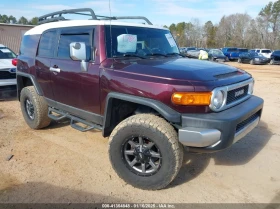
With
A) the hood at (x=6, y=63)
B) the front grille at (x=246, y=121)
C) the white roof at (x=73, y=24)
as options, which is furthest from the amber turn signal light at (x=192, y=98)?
the hood at (x=6, y=63)

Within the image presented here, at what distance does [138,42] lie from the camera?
383cm

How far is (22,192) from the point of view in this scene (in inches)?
124

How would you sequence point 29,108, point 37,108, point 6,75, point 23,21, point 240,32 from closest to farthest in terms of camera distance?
1. point 37,108
2. point 29,108
3. point 6,75
4. point 240,32
5. point 23,21

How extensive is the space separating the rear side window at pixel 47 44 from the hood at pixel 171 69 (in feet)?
5.13

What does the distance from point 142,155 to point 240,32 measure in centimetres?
6531

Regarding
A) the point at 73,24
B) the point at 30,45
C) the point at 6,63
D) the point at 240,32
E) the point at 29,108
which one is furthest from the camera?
the point at 240,32

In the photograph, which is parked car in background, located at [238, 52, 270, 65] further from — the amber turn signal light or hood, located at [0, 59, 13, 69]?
the amber turn signal light

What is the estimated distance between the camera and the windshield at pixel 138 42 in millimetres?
3578

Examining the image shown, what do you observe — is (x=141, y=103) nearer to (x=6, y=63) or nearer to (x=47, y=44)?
(x=47, y=44)

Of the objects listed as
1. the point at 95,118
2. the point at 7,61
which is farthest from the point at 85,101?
the point at 7,61

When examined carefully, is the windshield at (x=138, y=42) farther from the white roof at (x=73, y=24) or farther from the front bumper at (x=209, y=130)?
the front bumper at (x=209, y=130)

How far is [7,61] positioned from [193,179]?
7110mm

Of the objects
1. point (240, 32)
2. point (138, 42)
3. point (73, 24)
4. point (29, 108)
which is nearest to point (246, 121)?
point (138, 42)

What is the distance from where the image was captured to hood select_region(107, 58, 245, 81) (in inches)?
114
